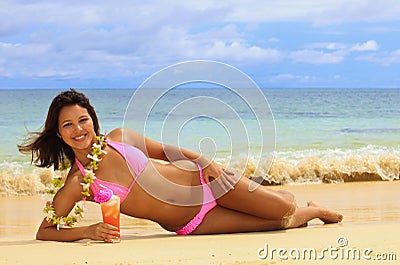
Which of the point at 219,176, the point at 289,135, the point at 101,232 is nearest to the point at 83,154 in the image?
the point at 101,232

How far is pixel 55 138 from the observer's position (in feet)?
16.0

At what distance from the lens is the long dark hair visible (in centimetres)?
474

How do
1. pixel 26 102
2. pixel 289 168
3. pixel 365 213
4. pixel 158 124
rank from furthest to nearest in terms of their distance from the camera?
pixel 26 102 < pixel 158 124 < pixel 289 168 < pixel 365 213

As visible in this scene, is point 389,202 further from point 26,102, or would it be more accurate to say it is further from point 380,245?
point 26,102

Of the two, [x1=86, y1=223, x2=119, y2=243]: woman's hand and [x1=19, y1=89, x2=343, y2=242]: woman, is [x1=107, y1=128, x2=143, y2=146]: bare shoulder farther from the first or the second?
[x1=86, y1=223, x2=119, y2=243]: woman's hand

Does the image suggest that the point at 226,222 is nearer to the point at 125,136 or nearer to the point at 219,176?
the point at 219,176

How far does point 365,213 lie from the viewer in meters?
6.62

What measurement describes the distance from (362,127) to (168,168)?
1677 centimetres

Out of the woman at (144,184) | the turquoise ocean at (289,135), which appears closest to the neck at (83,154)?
the woman at (144,184)

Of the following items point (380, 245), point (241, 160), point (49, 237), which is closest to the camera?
point (380, 245)

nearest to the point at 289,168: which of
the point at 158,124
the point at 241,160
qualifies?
the point at 241,160

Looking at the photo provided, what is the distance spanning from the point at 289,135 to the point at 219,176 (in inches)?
512

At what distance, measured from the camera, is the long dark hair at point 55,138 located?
187 inches

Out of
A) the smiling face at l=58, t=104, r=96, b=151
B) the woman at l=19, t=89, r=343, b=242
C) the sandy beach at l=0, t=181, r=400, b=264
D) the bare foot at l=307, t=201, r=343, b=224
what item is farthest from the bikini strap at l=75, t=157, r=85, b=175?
the bare foot at l=307, t=201, r=343, b=224
